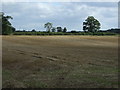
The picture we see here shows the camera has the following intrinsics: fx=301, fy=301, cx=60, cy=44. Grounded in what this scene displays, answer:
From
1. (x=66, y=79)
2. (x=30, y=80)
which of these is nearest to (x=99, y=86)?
(x=66, y=79)

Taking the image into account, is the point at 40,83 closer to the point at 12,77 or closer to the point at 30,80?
the point at 30,80

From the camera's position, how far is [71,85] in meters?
9.05

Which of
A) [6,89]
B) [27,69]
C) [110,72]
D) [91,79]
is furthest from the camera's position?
[27,69]

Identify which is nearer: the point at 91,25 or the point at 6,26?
the point at 6,26

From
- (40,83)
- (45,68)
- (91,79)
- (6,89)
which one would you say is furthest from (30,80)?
(45,68)

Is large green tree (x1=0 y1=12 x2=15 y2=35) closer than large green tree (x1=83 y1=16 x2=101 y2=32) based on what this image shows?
Yes

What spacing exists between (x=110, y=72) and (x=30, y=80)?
330 centimetres

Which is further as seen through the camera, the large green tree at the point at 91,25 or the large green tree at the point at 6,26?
the large green tree at the point at 91,25

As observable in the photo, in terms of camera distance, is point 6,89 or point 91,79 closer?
point 6,89

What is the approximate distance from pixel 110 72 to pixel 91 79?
5.72 feet

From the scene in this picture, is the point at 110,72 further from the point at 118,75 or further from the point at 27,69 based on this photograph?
the point at 27,69

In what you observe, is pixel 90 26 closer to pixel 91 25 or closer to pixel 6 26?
pixel 91 25

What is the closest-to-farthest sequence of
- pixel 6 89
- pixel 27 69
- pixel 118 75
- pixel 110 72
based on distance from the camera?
pixel 6 89
pixel 118 75
pixel 110 72
pixel 27 69

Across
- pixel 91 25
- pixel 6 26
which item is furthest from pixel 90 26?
pixel 6 26
